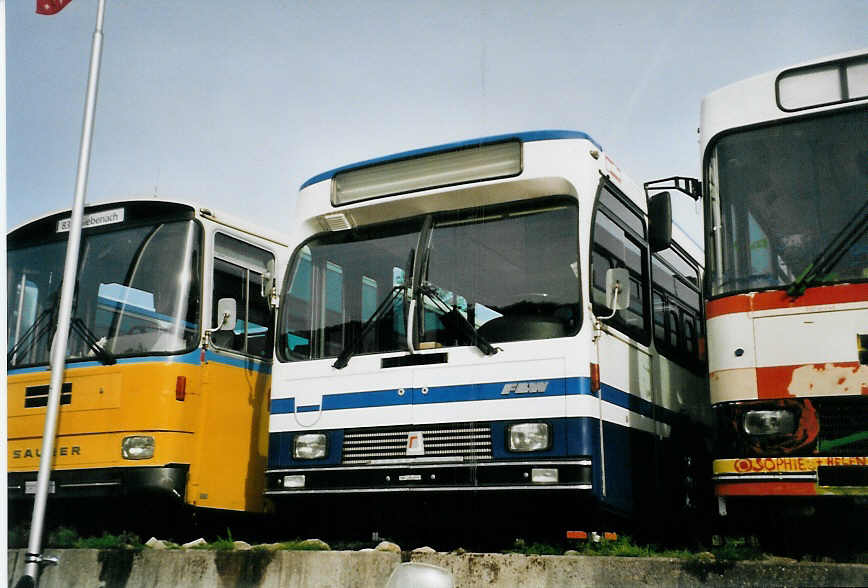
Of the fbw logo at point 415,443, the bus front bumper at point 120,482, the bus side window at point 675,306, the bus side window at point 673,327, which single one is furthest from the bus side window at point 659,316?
the bus front bumper at point 120,482

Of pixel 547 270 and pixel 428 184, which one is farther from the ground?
pixel 428 184

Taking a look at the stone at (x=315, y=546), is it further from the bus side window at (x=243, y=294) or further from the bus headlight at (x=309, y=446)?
the bus side window at (x=243, y=294)

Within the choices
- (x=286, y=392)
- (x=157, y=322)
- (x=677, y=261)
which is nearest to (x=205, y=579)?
(x=286, y=392)

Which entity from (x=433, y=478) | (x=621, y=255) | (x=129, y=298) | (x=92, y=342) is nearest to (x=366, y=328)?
(x=433, y=478)

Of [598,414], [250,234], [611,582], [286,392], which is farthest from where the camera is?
[250,234]

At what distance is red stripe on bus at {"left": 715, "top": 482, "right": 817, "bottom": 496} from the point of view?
6.10m

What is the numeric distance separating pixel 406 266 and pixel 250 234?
7.66 ft

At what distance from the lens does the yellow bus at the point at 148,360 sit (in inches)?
329

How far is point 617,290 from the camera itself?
23.7 ft

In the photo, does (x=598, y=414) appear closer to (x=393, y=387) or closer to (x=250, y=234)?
(x=393, y=387)

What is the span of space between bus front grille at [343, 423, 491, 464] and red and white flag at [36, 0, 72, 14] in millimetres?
4581

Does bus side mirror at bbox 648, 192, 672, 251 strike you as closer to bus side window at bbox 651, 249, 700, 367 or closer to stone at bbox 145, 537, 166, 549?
bus side window at bbox 651, 249, 700, 367

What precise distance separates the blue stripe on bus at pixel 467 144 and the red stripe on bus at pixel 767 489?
2834mm

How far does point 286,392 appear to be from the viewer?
317 inches
